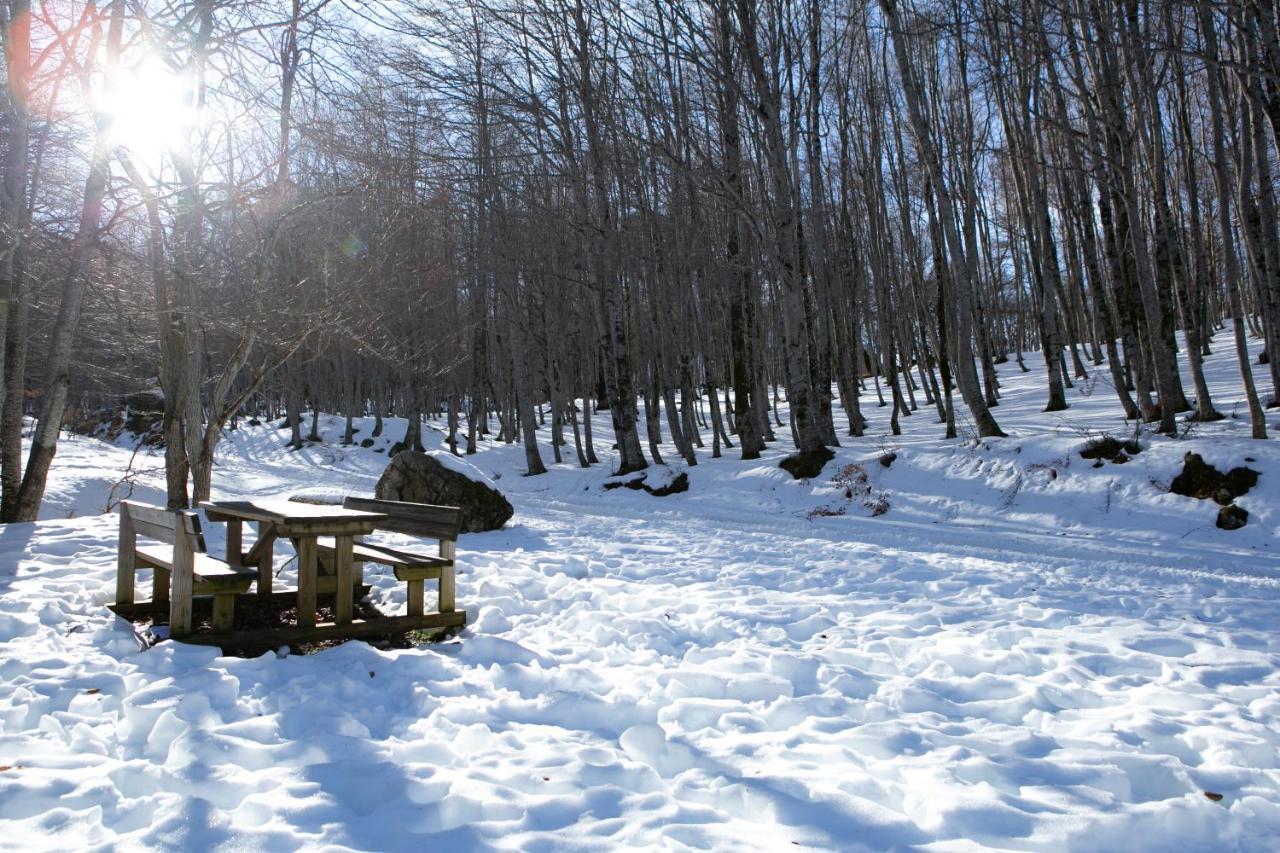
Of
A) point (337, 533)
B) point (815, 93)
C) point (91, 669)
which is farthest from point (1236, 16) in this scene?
point (91, 669)

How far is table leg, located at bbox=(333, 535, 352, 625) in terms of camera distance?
201 inches

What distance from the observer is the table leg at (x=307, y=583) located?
5.08 meters

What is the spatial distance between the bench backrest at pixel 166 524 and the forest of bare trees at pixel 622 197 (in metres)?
3.25

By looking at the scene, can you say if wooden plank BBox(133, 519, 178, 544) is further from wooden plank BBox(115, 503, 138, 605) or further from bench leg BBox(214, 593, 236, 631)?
bench leg BBox(214, 593, 236, 631)

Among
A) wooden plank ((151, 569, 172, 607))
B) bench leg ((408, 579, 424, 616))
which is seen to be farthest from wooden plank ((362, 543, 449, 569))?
wooden plank ((151, 569, 172, 607))

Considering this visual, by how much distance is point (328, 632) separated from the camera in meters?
4.99

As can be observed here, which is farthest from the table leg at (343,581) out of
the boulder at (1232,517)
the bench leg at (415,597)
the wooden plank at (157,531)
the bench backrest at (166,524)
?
the boulder at (1232,517)

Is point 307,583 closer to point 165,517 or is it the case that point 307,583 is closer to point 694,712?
point 165,517

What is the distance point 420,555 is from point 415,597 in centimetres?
48

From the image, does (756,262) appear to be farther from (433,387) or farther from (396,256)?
(433,387)

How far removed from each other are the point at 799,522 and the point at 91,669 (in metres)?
8.58

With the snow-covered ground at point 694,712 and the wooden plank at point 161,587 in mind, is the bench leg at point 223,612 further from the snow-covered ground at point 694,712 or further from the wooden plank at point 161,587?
the wooden plank at point 161,587

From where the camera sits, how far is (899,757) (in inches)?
130

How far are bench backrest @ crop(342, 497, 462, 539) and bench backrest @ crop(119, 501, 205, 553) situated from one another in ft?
3.57
